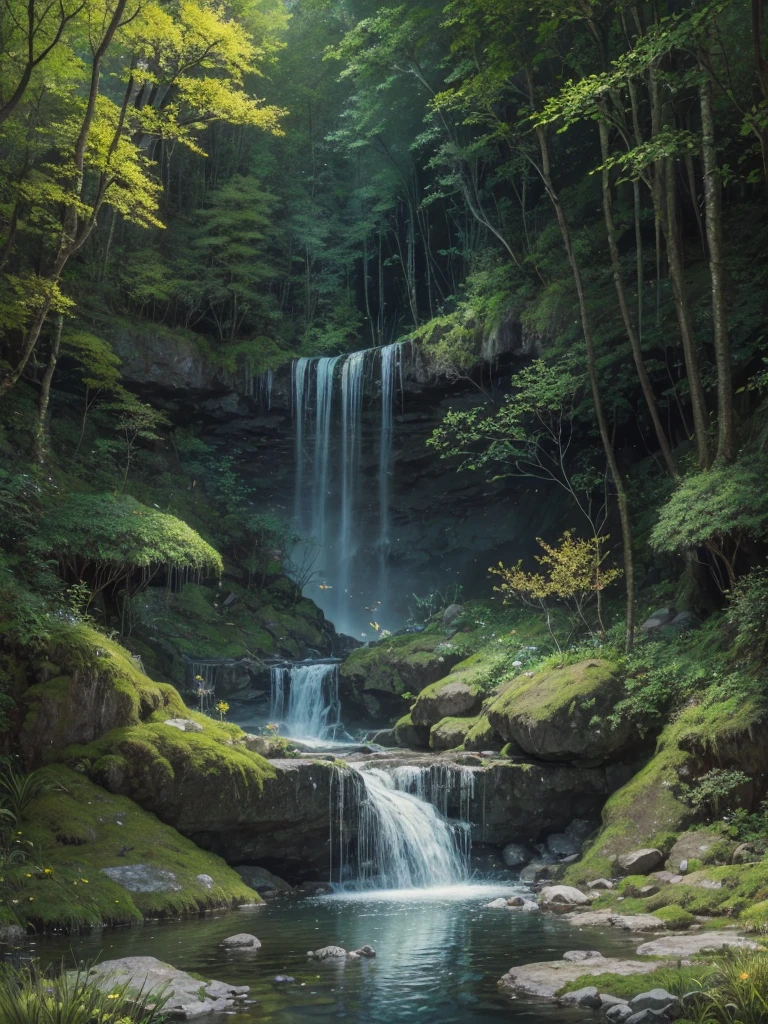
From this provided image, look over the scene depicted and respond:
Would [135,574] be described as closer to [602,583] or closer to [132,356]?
[602,583]

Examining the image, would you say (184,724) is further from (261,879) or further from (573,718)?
(573,718)

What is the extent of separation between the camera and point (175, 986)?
5.68 meters

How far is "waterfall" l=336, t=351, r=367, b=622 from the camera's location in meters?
22.1

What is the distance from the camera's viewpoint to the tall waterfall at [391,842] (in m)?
11.3

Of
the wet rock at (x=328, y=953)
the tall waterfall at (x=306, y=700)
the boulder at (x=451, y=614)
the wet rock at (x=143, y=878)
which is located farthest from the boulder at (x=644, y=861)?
the boulder at (x=451, y=614)

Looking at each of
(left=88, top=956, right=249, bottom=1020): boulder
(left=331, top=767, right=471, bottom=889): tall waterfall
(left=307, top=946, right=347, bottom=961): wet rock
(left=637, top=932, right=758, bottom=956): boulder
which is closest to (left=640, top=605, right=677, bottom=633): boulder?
(left=331, top=767, right=471, bottom=889): tall waterfall

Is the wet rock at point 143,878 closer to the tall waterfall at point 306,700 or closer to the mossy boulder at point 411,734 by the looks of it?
the mossy boulder at point 411,734

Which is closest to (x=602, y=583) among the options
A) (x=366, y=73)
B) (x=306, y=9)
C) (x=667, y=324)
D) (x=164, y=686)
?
(x=667, y=324)

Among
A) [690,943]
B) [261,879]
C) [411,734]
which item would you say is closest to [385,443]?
[411,734]

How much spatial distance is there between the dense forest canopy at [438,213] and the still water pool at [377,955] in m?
5.45

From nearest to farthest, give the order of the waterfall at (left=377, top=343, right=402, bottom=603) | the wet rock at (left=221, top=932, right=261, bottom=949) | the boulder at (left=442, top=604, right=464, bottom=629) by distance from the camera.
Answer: the wet rock at (left=221, top=932, right=261, bottom=949)
the boulder at (left=442, top=604, right=464, bottom=629)
the waterfall at (left=377, top=343, right=402, bottom=603)

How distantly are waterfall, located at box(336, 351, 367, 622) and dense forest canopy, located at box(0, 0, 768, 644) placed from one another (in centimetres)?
196

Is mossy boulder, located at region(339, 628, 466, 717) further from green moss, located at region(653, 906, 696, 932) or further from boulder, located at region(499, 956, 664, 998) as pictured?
boulder, located at region(499, 956, 664, 998)

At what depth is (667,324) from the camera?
15641 mm
